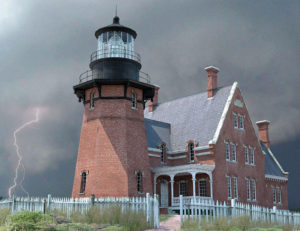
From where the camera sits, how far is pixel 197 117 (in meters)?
36.3

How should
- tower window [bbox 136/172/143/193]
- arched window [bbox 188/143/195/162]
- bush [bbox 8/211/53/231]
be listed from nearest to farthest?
bush [bbox 8/211/53/231], tower window [bbox 136/172/143/193], arched window [bbox 188/143/195/162]

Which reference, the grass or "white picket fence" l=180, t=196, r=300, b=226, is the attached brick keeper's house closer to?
"white picket fence" l=180, t=196, r=300, b=226

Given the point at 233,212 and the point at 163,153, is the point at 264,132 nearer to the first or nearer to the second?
the point at 163,153

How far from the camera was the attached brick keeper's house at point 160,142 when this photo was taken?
1091 inches

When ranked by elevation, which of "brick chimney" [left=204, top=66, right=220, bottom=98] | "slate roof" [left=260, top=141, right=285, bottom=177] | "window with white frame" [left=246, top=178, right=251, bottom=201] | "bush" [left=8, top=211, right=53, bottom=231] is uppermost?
"brick chimney" [left=204, top=66, right=220, bottom=98]

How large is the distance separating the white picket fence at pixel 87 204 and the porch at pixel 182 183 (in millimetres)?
11004

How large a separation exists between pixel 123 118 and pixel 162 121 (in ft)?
39.3

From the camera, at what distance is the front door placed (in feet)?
108

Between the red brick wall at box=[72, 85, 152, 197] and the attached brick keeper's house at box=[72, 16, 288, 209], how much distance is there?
0.22ft

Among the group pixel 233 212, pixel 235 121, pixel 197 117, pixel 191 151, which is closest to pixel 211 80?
pixel 197 117

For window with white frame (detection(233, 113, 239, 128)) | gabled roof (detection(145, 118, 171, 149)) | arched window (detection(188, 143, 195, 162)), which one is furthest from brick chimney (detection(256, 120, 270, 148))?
arched window (detection(188, 143, 195, 162))

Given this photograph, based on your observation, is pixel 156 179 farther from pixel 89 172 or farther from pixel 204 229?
pixel 204 229

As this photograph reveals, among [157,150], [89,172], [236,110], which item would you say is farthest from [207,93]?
[89,172]

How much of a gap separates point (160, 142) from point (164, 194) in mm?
4535
